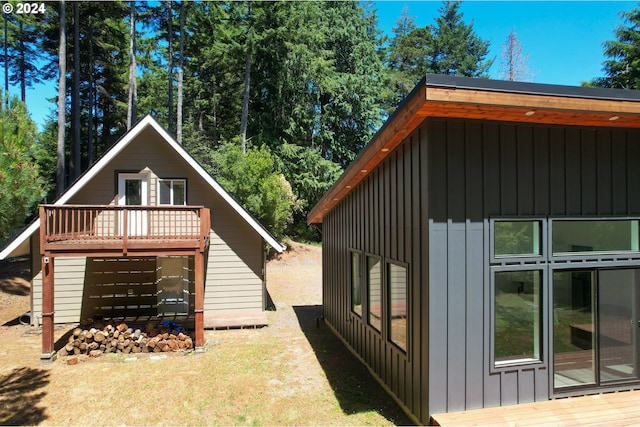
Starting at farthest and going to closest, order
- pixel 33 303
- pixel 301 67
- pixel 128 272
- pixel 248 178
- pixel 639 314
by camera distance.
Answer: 1. pixel 301 67
2. pixel 248 178
3. pixel 128 272
4. pixel 33 303
5. pixel 639 314

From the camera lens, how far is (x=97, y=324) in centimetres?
817

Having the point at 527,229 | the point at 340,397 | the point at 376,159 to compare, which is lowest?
the point at 340,397

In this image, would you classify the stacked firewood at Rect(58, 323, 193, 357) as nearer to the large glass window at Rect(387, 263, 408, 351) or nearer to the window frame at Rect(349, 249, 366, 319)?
the window frame at Rect(349, 249, 366, 319)

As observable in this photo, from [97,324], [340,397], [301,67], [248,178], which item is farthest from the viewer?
[301,67]

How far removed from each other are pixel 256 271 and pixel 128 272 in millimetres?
3635

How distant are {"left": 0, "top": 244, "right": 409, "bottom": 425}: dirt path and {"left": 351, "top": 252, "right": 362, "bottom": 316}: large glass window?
3.40 feet

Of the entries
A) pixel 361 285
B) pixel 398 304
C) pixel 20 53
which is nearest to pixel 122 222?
pixel 361 285

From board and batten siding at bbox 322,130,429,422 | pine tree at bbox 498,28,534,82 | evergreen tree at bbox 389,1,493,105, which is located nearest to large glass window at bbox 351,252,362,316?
board and batten siding at bbox 322,130,429,422

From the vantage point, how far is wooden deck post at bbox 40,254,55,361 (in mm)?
7102

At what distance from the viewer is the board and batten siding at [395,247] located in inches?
170

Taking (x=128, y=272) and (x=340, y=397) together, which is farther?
(x=128, y=272)

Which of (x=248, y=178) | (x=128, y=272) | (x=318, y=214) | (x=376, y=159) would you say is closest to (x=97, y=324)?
(x=128, y=272)

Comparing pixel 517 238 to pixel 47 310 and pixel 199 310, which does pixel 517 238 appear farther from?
pixel 47 310

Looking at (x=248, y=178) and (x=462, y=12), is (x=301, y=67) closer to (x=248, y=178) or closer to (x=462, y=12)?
(x=248, y=178)
